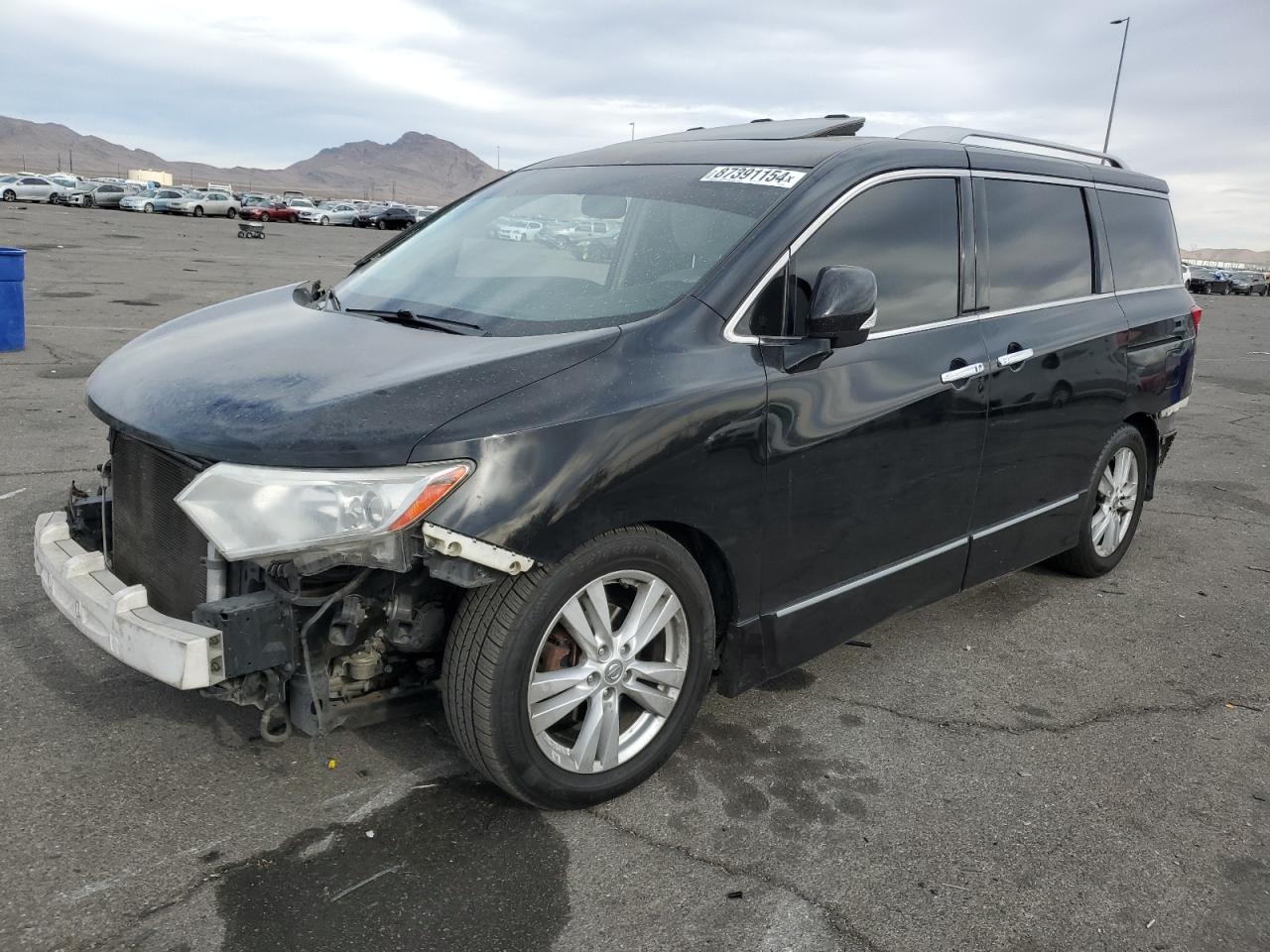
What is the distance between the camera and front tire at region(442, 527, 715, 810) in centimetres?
279

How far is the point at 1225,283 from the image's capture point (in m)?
60.4

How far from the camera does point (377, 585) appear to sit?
280 centimetres

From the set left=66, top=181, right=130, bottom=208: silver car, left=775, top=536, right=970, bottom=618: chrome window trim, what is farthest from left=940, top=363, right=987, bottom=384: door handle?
left=66, top=181, right=130, bottom=208: silver car

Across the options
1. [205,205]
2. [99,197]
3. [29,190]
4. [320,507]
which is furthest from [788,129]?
[29,190]

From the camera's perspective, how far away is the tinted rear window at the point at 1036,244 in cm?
424

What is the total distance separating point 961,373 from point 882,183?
2.42ft

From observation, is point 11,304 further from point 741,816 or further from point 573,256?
point 741,816

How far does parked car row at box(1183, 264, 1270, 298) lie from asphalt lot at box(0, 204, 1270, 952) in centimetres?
6116

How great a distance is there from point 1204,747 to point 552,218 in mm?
2965

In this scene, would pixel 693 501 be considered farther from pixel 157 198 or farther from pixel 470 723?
pixel 157 198

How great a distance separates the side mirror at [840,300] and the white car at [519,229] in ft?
3.68


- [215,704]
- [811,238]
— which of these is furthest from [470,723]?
[811,238]

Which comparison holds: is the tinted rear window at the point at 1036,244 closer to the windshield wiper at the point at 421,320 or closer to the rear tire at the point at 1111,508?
the rear tire at the point at 1111,508

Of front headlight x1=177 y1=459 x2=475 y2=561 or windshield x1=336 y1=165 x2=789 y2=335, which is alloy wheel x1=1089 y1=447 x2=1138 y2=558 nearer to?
windshield x1=336 y1=165 x2=789 y2=335
